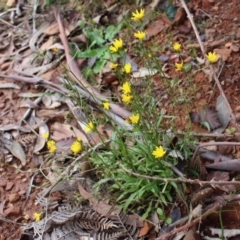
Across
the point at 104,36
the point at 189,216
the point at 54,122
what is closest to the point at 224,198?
the point at 189,216

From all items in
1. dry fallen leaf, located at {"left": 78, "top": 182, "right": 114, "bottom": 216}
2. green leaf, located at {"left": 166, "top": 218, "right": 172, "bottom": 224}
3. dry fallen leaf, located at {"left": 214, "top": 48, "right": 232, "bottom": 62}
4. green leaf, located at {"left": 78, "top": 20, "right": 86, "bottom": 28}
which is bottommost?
green leaf, located at {"left": 166, "top": 218, "right": 172, "bottom": 224}

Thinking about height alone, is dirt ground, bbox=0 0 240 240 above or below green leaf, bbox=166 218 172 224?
above

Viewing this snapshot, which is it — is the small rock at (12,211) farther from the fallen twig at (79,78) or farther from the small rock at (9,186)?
the fallen twig at (79,78)

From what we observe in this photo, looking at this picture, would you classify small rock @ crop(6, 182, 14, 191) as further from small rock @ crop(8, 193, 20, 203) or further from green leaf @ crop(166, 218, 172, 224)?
green leaf @ crop(166, 218, 172, 224)

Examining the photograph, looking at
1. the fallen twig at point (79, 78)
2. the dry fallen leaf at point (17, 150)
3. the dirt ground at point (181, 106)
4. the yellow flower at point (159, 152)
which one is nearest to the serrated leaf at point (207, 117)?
the dirt ground at point (181, 106)

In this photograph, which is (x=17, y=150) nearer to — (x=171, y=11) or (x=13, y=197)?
(x=13, y=197)

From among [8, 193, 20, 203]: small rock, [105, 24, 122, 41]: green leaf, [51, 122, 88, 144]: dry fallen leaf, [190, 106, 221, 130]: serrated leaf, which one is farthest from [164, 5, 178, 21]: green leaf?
[8, 193, 20, 203]: small rock

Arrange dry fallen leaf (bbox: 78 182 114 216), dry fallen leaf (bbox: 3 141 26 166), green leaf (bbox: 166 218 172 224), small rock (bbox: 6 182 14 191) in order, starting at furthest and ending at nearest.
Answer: dry fallen leaf (bbox: 3 141 26 166)
small rock (bbox: 6 182 14 191)
dry fallen leaf (bbox: 78 182 114 216)
green leaf (bbox: 166 218 172 224)

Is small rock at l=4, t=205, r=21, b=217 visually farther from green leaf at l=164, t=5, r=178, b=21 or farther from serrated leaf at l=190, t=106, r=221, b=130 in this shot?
green leaf at l=164, t=5, r=178, b=21

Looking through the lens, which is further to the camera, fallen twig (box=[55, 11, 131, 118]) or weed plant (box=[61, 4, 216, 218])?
fallen twig (box=[55, 11, 131, 118])

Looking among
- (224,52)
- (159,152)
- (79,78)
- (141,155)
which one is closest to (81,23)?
Answer: (79,78)

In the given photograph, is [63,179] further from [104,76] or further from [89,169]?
[104,76]

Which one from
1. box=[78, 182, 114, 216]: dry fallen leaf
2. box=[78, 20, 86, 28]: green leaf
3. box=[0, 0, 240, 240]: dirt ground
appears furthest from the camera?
box=[78, 20, 86, 28]: green leaf
